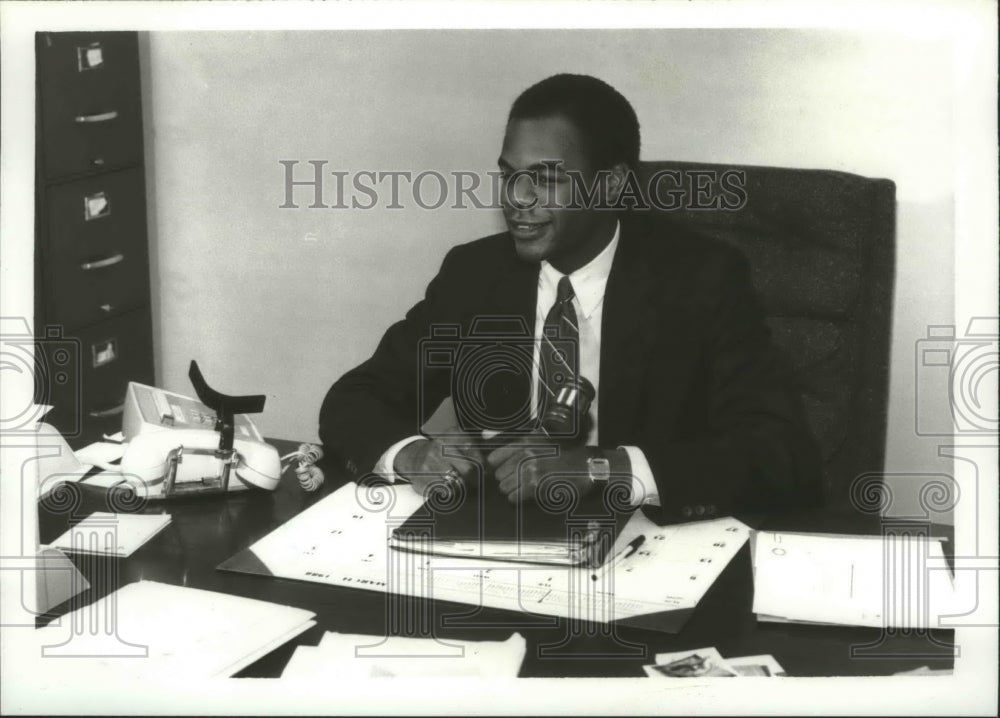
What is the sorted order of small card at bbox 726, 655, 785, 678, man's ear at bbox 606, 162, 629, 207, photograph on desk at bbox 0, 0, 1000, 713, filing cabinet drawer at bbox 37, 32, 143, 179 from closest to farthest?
→ small card at bbox 726, 655, 785, 678, photograph on desk at bbox 0, 0, 1000, 713, filing cabinet drawer at bbox 37, 32, 143, 179, man's ear at bbox 606, 162, 629, 207

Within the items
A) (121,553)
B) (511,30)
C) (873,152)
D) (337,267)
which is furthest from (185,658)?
(873,152)

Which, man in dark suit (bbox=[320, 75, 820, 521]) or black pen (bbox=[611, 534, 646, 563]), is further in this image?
man in dark suit (bbox=[320, 75, 820, 521])

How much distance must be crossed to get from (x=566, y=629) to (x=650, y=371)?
494 millimetres

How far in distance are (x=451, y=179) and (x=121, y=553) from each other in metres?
0.67

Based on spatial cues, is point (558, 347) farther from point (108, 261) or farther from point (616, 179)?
point (108, 261)

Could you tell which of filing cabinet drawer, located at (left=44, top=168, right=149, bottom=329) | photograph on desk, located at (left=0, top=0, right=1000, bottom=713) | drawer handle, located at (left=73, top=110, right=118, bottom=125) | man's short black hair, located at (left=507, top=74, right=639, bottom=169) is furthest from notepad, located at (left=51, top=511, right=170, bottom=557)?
man's short black hair, located at (left=507, top=74, right=639, bottom=169)

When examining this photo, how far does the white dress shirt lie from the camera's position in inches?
60.2

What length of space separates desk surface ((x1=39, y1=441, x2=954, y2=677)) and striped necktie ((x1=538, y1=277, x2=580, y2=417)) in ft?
1.22

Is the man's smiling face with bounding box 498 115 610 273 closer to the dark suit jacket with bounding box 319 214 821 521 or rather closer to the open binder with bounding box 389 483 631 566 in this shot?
the dark suit jacket with bounding box 319 214 821 521

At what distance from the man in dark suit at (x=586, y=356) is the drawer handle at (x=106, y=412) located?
11.9 inches

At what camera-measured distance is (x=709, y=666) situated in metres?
1.16

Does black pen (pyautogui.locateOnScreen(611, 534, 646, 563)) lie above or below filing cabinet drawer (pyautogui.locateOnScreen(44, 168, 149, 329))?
below

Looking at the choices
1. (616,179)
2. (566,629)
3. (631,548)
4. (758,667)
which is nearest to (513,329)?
(616,179)

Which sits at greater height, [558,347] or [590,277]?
[590,277]
